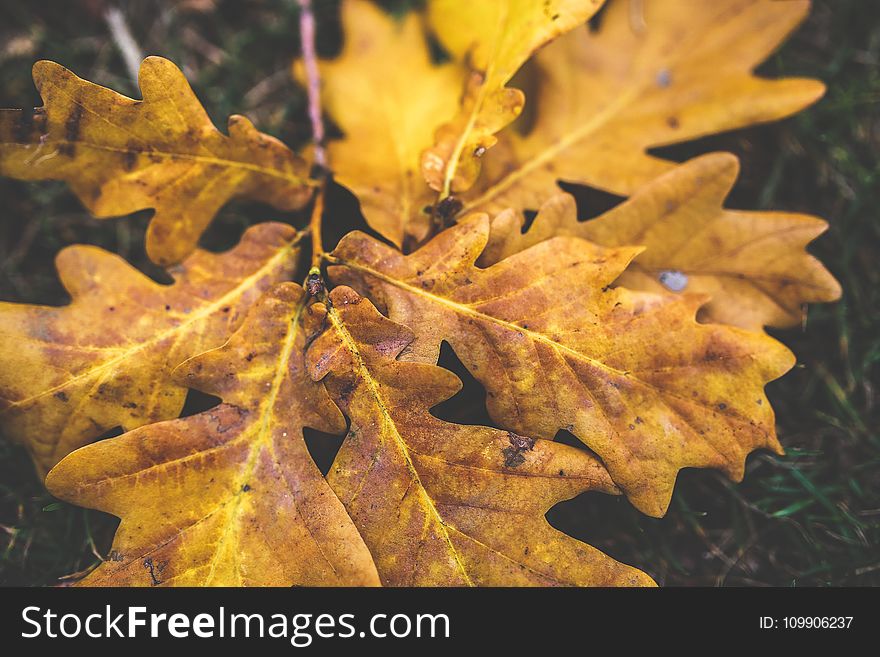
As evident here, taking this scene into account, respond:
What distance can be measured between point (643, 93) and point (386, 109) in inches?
29.5

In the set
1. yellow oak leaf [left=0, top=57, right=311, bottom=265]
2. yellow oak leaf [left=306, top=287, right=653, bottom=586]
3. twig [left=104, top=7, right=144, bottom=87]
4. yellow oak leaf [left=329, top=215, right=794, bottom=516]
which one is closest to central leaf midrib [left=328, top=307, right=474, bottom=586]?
yellow oak leaf [left=306, top=287, right=653, bottom=586]

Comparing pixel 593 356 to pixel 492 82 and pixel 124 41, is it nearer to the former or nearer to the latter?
pixel 492 82

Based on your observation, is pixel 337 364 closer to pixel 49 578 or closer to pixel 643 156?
pixel 643 156

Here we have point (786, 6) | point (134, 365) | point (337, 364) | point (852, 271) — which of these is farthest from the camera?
point (852, 271)

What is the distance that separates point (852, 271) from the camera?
7.18ft

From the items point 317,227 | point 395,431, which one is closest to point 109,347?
point 317,227

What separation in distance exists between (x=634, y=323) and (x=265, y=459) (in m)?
0.92

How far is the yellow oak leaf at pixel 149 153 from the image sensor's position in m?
1.56

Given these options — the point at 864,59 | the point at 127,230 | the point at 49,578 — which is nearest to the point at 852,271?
the point at 864,59

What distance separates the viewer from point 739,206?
222 cm

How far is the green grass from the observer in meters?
2.00

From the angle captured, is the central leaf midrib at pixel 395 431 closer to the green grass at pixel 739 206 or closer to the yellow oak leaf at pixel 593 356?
the yellow oak leaf at pixel 593 356

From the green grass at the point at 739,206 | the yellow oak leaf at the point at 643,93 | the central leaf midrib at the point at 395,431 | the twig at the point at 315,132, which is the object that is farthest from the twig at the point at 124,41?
the central leaf midrib at the point at 395,431

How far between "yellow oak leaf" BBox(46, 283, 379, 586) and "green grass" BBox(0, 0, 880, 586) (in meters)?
0.40
